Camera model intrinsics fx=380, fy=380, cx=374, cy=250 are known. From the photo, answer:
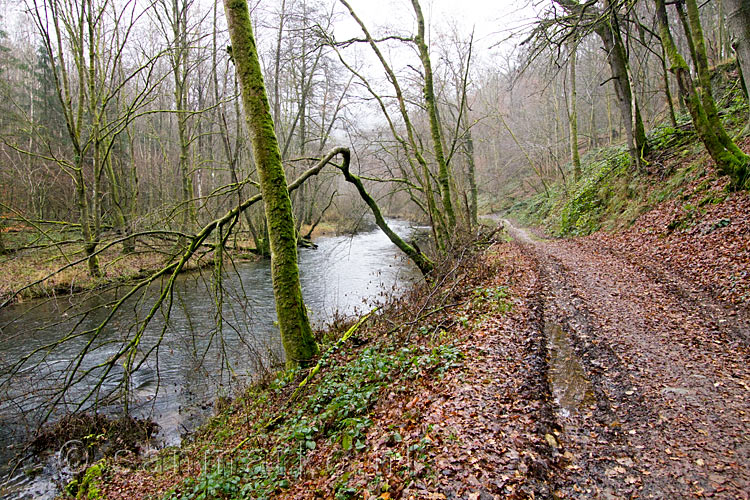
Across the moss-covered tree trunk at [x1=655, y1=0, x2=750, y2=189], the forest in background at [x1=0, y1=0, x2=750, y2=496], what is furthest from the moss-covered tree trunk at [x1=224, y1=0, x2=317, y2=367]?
the moss-covered tree trunk at [x1=655, y1=0, x2=750, y2=189]

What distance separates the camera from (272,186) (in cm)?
562

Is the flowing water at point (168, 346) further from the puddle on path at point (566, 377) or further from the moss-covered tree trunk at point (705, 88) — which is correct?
the moss-covered tree trunk at point (705, 88)

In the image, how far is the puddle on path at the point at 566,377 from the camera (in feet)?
13.0

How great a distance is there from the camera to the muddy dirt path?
289 centimetres

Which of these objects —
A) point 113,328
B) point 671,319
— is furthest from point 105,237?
point 671,319

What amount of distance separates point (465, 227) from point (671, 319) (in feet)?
25.2

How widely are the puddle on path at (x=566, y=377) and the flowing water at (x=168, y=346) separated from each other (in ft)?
12.9

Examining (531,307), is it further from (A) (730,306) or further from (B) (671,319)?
(A) (730,306)

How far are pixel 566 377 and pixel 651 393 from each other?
2.75 ft

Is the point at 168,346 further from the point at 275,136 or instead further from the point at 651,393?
the point at 651,393

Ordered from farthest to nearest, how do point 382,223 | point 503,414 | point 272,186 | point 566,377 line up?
point 382,223 → point 272,186 → point 566,377 → point 503,414

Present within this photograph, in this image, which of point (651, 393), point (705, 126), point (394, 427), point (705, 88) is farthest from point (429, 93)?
point (394, 427)

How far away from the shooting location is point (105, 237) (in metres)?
5.60

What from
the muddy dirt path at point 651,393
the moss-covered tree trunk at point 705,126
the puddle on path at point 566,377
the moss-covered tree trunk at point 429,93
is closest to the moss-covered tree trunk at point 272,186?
the puddle on path at point 566,377
